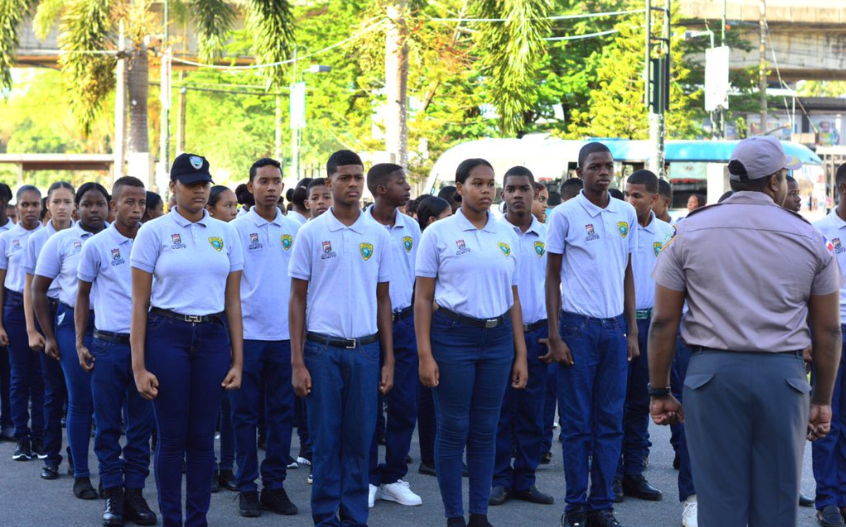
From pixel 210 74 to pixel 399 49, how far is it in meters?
30.0

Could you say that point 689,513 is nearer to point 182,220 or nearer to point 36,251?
point 182,220

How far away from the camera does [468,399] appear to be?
6.74 meters

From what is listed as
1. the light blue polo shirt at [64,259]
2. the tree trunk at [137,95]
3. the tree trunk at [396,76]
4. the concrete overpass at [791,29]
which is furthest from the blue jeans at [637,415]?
the concrete overpass at [791,29]

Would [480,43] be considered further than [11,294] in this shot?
Yes

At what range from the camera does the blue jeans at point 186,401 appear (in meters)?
6.36

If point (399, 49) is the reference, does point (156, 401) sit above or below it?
below

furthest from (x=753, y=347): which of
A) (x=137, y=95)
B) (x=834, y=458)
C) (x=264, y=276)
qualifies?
(x=137, y=95)

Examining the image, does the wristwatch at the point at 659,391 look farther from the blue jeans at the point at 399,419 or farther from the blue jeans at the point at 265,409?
the blue jeans at the point at 265,409

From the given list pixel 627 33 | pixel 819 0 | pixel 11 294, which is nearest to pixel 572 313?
pixel 11 294

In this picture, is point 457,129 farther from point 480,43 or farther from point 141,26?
point 480,43

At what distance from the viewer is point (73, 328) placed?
805 cm

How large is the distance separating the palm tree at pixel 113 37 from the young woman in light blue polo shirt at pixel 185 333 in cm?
1406

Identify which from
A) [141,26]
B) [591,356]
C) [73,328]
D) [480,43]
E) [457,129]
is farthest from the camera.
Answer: [457,129]

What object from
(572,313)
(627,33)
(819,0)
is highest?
(819,0)
